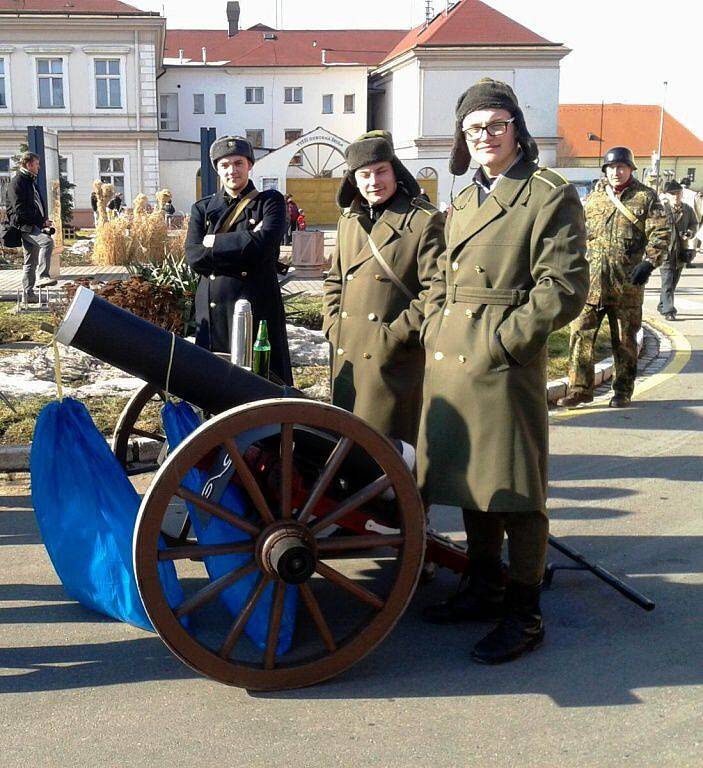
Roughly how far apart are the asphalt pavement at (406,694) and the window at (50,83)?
150 feet

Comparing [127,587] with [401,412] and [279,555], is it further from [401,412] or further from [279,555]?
[401,412]

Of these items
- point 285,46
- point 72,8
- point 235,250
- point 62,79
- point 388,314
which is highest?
point 285,46

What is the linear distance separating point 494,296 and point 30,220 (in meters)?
10.2

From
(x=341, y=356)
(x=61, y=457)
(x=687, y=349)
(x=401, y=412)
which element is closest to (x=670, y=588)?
(x=401, y=412)

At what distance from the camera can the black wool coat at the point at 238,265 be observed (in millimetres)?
5133

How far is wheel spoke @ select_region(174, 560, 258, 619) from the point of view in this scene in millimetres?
3148

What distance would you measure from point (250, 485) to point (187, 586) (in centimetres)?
128

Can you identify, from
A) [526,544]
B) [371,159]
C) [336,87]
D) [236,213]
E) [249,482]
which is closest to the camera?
[249,482]

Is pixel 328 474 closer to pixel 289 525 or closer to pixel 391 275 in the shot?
pixel 289 525

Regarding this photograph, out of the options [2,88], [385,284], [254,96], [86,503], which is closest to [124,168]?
Result: [2,88]

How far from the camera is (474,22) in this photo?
52094mm

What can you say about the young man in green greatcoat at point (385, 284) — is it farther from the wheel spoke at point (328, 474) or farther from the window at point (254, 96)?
the window at point (254, 96)

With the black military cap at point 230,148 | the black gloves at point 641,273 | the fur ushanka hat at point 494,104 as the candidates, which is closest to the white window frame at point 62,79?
the black gloves at point 641,273

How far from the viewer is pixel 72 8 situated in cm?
4556
